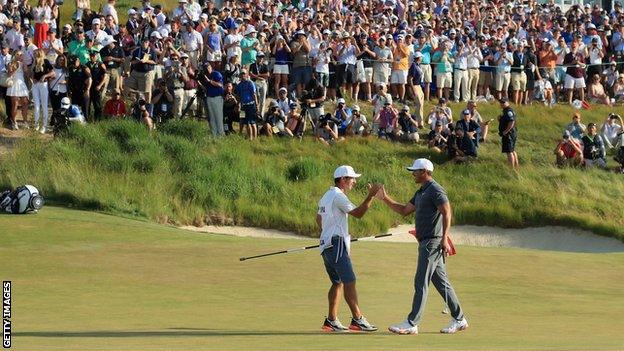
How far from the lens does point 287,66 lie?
3875 cm

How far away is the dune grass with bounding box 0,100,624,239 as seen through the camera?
1298 inches

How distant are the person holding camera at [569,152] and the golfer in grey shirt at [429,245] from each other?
76.5ft

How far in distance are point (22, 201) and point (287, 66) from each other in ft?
39.0

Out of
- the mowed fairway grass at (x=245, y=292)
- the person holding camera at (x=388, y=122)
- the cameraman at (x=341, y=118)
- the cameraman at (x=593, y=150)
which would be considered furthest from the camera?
the cameraman at (x=593, y=150)

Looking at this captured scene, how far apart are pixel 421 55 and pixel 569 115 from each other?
6.96 meters

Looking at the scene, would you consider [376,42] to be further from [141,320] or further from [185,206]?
[141,320]

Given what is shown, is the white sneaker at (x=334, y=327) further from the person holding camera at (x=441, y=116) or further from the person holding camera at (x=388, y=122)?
the person holding camera at (x=441, y=116)

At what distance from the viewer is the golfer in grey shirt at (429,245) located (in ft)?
55.4

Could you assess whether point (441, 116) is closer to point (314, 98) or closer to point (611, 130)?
point (314, 98)

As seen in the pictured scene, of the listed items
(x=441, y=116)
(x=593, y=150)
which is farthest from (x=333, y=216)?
(x=593, y=150)

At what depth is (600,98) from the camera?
46.3 metres

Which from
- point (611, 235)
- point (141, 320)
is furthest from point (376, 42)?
point (141, 320)

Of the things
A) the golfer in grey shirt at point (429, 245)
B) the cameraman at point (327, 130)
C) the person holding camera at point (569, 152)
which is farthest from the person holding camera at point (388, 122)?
the golfer in grey shirt at point (429, 245)

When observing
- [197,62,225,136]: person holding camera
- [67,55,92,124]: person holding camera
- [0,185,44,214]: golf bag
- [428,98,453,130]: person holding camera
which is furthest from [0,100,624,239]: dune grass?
[0,185,44,214]: golf bag
